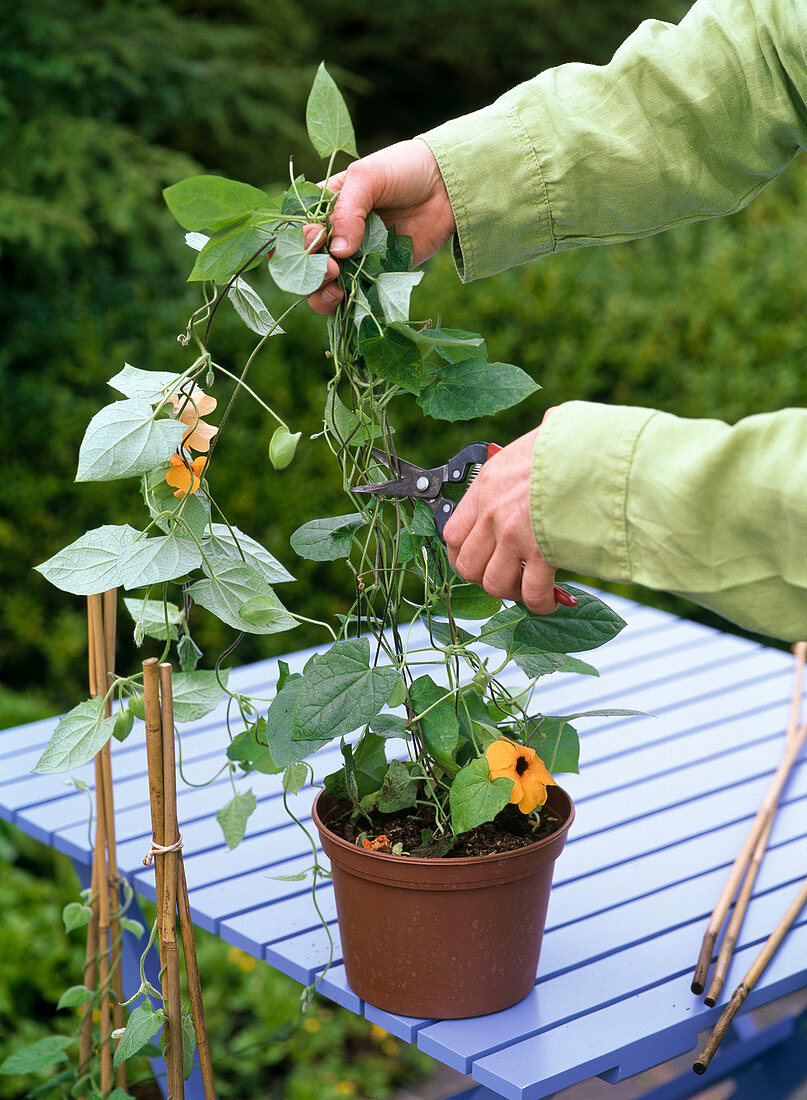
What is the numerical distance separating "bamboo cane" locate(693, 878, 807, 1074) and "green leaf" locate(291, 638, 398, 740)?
0.43m

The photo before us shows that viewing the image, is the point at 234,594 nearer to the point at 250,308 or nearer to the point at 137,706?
the point at 137,706

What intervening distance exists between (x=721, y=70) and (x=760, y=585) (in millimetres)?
646

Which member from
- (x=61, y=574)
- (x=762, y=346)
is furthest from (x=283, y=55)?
(x=61, y=574)

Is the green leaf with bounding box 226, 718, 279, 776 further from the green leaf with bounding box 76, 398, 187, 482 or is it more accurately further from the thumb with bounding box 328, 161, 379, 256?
the thumb with bounding box 328, 161, 379, 256

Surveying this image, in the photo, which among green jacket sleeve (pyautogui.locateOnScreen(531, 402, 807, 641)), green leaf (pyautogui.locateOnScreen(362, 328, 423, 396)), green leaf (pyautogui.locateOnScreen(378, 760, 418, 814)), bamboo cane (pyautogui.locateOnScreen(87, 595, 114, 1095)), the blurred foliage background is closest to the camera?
green jacket sleeve (pyautogui.locateOnScreen(531, 402, 807, 641))

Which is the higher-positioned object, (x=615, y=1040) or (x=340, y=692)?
(x=340, y=692)

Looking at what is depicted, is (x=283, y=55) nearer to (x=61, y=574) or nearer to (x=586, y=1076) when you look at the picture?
(x=61, y=574)

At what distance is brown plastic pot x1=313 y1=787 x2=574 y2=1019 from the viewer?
1.01m

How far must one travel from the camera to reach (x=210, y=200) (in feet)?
2.95

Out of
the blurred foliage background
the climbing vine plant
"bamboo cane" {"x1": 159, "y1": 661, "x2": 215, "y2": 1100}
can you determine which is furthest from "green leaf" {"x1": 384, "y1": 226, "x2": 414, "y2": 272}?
the blurred foliage background

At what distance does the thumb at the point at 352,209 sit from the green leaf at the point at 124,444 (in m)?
0.21

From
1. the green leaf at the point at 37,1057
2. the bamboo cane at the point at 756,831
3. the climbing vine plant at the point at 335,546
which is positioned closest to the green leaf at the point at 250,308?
the climbing vine plant at the point at 335,546

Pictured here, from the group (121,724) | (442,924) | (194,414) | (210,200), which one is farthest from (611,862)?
(210,200)

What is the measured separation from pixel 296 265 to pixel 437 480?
0.77 feet
